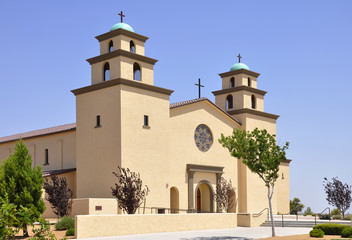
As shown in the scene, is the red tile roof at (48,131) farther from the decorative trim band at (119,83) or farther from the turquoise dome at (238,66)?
the turquoise dome at (238,66)

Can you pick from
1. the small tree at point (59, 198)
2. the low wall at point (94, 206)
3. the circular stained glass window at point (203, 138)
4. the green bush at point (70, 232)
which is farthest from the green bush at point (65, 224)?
the circular stained glass window at point (203, 138)

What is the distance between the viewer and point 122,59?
32.8m

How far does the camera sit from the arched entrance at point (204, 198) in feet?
128

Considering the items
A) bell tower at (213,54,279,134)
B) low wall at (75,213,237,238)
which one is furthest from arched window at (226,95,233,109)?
low wall at (75,213,237,238)

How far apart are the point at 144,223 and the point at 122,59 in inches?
470

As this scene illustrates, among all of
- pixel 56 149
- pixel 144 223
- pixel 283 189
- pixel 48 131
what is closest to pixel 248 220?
pixel 144 223

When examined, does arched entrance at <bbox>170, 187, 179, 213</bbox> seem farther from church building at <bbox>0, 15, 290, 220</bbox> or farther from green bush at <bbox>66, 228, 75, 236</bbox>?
green bush at <bbox>66, 228, 75, 236</bbox>

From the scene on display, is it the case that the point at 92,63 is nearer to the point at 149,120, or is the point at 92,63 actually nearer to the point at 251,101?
the point at 149,120

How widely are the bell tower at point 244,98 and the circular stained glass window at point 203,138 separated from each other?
504 cm

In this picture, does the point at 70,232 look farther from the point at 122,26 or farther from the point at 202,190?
the point at 202,190

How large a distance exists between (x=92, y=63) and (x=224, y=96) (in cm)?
1538

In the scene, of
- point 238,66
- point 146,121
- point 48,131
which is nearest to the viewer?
point 146,121

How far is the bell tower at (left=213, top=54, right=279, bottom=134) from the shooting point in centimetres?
4391

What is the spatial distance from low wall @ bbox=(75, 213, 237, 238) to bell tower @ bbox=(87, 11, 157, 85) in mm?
10423
